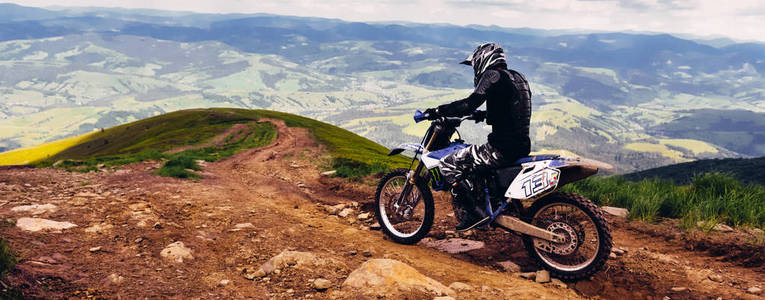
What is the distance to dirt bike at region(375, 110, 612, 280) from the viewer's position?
6875 millimetres

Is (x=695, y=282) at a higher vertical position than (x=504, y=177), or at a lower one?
lower

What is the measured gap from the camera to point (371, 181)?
15703 mm

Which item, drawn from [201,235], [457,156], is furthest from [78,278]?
[457,156]

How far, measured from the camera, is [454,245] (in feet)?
30.2

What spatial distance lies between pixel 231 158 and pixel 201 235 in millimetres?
21357

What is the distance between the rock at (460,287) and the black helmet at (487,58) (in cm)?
392

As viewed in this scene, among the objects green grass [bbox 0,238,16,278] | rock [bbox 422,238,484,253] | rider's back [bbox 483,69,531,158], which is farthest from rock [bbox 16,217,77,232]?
rider's back [bbox 483,69,531,158]

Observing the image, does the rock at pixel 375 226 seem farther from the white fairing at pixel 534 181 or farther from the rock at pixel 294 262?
the white fairing at pixel 534 181

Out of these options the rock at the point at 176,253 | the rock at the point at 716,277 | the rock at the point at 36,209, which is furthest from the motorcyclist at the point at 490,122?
the rock at the point at 36,209

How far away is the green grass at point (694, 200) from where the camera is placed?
30.1 feet

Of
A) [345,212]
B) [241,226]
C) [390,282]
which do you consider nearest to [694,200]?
[390,282]

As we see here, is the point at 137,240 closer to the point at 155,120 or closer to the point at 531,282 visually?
the point at 531,282

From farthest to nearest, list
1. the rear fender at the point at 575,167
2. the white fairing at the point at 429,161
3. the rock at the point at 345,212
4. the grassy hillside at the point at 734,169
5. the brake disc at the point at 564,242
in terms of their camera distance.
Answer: the grassy hillside at the point at 734,169 < the rock at the point at 345,212 < the white fairing at the point at 429,161 < the brake disc at the point at 564,242 < the rear fender at the point at 575,167

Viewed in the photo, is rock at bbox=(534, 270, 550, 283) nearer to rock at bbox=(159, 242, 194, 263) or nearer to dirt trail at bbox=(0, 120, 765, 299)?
dirt trail at bbox=(0, 120, 765, 299)
